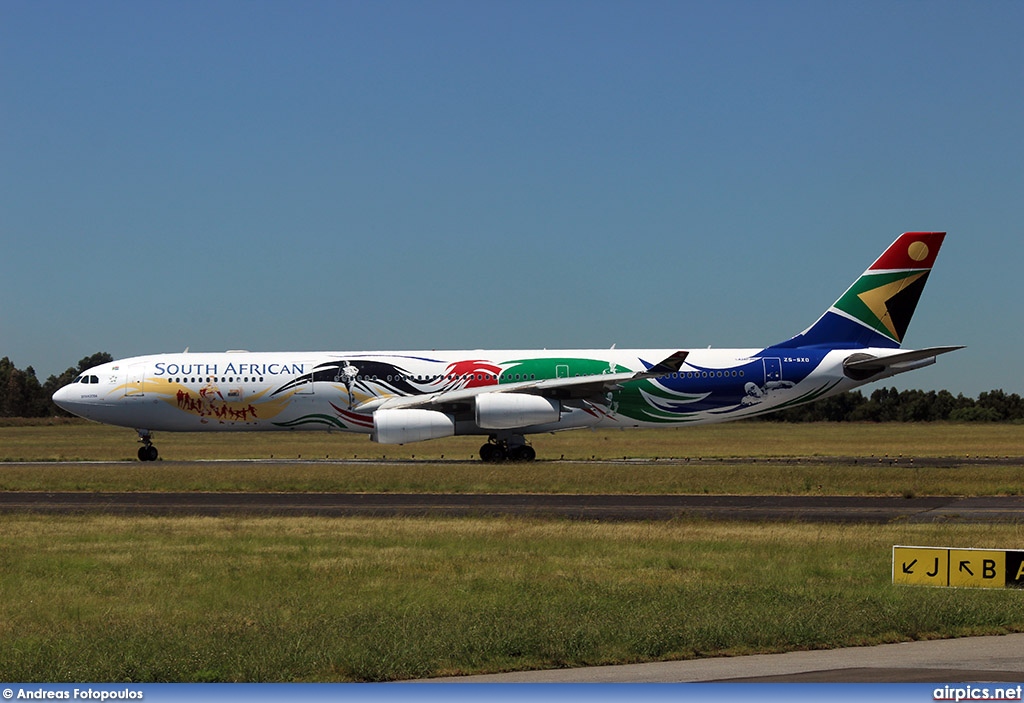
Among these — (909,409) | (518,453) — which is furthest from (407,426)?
(909,409)

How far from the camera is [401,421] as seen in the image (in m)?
38.1

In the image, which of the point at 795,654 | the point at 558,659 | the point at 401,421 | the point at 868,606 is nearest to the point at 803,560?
the point at 868,606

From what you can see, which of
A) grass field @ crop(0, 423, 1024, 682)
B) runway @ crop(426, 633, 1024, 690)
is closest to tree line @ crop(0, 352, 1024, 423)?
grass field @ crop(0, 423, 1024, 682)

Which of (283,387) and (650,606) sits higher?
(283,387)

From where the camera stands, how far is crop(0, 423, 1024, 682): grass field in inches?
440

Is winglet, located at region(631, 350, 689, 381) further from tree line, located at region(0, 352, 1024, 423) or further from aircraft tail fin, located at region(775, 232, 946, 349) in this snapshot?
tree line, located at region(0, 352, 1024, 423)

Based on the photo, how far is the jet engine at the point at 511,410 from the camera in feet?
127

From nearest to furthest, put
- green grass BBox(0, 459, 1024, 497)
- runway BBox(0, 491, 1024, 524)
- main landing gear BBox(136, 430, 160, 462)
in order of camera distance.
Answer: runway BBox(0, 491, 1024, 524), green grass BBox(0, 459, 1024, 497), main landing gear BBox(136, 430, 160, 462)

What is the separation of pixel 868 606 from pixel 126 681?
27.0 ft

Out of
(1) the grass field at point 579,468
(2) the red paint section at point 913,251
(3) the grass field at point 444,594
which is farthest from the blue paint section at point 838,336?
(3) the grass field at point 444,594

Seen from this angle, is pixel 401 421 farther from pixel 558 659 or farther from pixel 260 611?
pixel 558 659

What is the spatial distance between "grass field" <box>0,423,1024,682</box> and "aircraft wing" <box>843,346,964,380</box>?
401 inches

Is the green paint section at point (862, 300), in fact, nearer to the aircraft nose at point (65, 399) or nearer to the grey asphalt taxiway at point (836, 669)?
the aircraft nose at point (65, 399)

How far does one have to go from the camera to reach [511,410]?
38.6m
